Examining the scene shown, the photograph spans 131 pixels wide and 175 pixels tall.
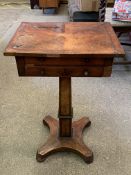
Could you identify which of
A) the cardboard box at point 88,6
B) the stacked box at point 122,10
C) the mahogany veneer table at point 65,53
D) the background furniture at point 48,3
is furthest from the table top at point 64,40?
the background furniture at point 48,3

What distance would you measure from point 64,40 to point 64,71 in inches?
6.5

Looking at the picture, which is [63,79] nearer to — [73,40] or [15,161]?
[73,40]

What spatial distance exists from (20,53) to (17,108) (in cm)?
89

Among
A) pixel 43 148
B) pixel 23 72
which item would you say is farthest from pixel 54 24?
pixel 43 148

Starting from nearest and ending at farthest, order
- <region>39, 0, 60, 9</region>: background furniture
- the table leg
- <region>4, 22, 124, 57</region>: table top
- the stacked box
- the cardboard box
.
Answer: <region>4, 22, 124, 57</region>: table top
the table leg
the stacked box
the cardboard box
<region>39, 0, 60, 9</region>: background furniture

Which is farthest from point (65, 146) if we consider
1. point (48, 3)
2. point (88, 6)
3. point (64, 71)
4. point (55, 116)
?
point (48, 3)

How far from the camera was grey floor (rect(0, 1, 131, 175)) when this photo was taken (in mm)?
1339

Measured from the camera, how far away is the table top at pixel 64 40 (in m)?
1.02

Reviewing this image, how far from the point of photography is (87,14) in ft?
9.64

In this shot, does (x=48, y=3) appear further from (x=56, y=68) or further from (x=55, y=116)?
(x=56, y=68)

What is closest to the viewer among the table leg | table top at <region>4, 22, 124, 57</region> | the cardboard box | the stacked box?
table top at <region>4, 22, 124, 57</region>

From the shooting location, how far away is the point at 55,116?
1742 millimetres

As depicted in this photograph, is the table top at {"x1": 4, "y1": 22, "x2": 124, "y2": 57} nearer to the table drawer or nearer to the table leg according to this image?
the table drawer

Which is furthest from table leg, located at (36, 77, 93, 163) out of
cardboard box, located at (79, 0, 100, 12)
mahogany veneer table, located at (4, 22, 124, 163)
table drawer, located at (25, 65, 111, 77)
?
cardboard box, located at (79, 0, 100, 12)
